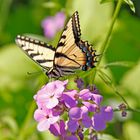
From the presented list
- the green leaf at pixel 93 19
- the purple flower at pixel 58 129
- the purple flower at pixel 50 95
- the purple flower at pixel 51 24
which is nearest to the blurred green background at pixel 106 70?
the green leaf at pixel 93 19

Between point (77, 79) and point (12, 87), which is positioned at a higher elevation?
point (77, 79)

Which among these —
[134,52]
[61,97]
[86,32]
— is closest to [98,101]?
[61,97]

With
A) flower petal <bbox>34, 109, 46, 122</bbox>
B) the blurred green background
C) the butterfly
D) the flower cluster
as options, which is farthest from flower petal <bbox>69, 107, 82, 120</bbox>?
the blurred green background

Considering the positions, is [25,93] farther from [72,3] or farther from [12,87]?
[72,3]

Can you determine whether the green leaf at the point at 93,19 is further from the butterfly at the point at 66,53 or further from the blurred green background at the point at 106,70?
the butterfly at the point at 66,53

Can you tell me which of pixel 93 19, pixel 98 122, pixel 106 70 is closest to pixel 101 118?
pixel 98 122

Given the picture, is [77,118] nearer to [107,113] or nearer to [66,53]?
[107,113]

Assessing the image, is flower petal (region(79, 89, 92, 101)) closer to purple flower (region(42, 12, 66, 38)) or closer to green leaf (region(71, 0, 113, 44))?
green leaf (region(71, 0, 113, 44))
